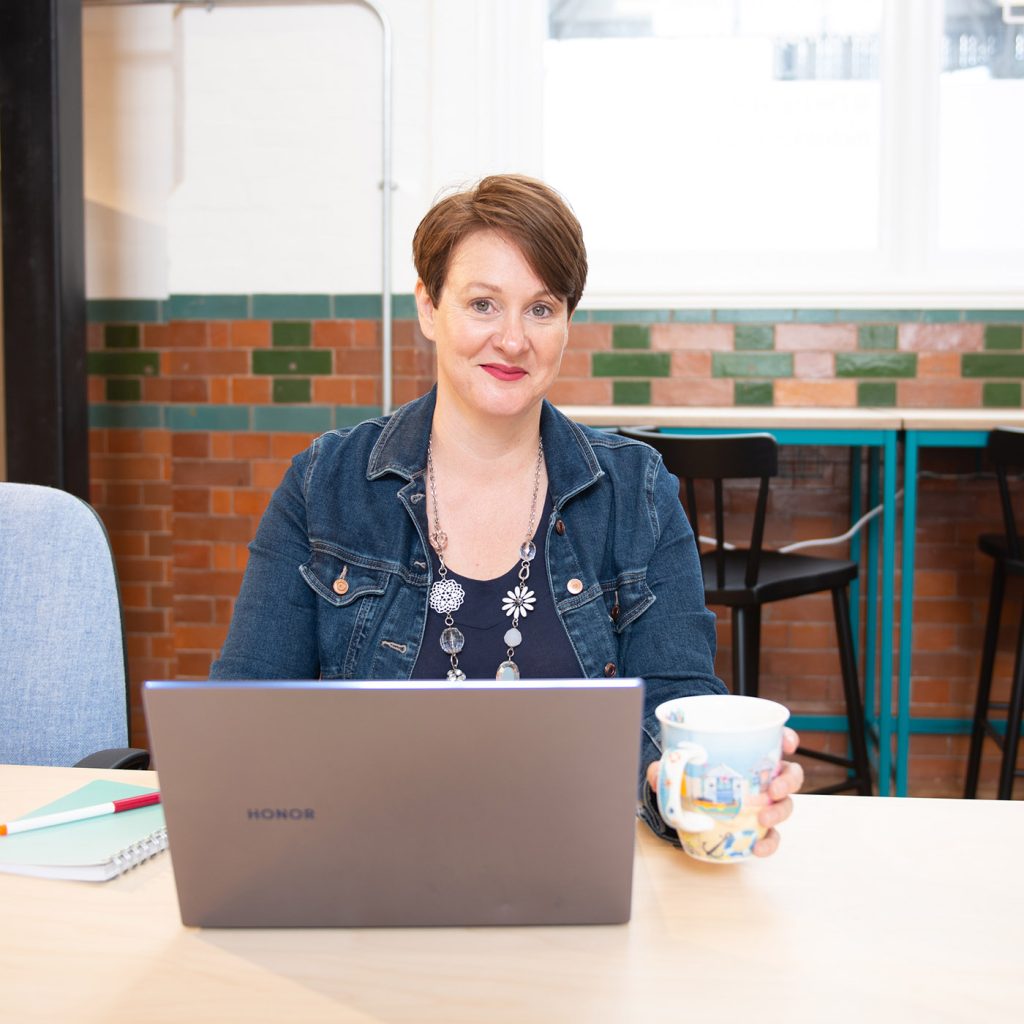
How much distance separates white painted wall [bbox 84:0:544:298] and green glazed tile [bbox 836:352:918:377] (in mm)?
1164

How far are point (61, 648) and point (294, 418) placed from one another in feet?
6.51

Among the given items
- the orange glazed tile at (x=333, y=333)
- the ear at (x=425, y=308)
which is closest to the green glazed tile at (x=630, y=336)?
the orange glazed tile at (x=333, y=333)

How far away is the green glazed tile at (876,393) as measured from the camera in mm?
Result: 3238

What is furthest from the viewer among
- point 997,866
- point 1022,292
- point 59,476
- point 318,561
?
point 1022,292

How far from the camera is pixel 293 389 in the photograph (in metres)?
3.26

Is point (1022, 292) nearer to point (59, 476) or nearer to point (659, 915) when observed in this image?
point (59, 476)

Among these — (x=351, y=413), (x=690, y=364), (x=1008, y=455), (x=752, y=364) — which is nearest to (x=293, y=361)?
(x=351, y=413)

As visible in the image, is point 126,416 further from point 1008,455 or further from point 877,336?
point 1008,455

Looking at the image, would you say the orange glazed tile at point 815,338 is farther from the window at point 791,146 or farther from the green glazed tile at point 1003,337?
the green glazed tile at point 1003,337

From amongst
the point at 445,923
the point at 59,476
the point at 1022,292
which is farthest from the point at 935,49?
the point at 445,923

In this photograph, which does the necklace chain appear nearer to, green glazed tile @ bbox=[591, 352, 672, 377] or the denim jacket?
the denim jacket

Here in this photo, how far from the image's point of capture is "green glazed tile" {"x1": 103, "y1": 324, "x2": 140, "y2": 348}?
3314 millimetres

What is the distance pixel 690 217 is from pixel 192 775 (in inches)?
116

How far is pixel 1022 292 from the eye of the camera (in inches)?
125
